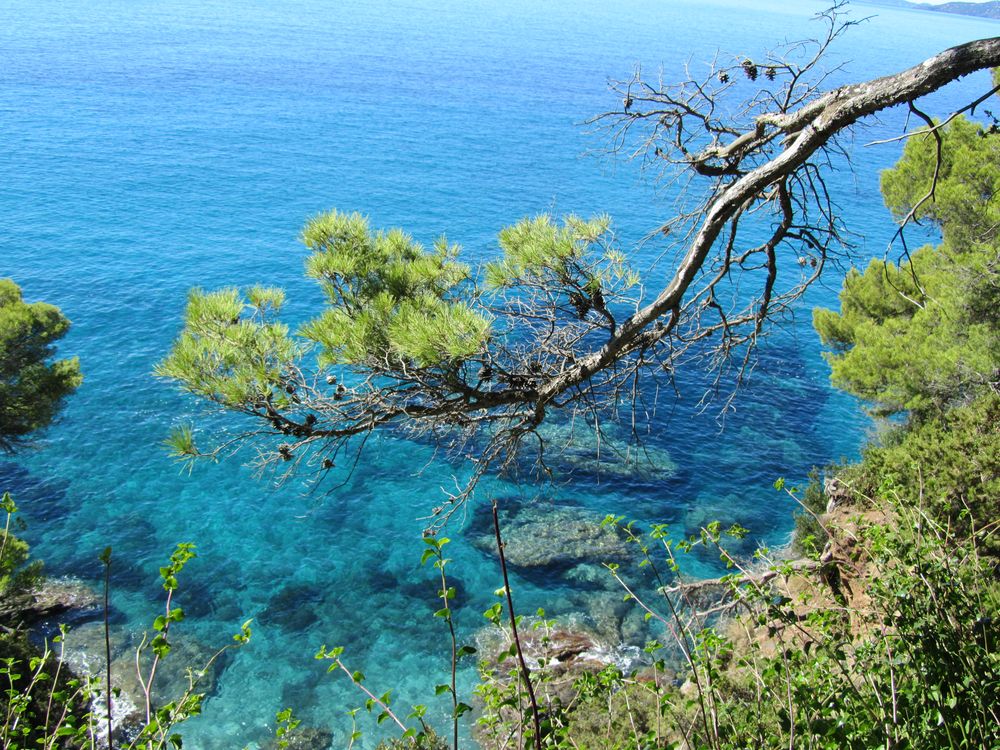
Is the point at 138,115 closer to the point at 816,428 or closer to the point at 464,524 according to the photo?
the point at 464,524

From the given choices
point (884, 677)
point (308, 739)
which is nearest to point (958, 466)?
point (884, 677)

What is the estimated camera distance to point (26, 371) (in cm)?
1354

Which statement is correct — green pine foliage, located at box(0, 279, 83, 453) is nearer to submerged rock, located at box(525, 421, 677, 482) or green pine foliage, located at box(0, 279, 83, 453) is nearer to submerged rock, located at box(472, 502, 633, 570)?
submerged rock, located at box(472, 502, 633, 570)

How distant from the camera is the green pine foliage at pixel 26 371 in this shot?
13227 millimetres

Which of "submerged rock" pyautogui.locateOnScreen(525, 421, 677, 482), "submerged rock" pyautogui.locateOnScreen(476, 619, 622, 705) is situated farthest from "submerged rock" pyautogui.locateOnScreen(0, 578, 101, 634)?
"submerged rock" pyautogui.locateOnScreen(525, 421, 677, 482)

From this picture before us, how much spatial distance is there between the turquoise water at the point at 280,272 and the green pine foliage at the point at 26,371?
2840 millimetres

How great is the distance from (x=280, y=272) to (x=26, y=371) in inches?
515

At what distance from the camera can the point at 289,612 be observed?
44.8 feet

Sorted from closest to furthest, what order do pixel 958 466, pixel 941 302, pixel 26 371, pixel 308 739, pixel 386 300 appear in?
1. pixel 386 300
2. pixel 958 466
3. pixel 308 739
4. pixel 941 302
5. pixel 26 371

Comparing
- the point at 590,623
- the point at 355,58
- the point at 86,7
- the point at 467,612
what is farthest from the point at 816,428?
the point at 86,7

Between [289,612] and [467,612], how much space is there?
3.32 metres

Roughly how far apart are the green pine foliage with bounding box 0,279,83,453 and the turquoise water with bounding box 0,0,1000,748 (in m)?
2.84

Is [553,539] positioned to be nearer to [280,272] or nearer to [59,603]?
[59,603]

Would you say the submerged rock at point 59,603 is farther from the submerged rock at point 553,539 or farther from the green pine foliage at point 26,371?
the submerged rock at point 553,539
